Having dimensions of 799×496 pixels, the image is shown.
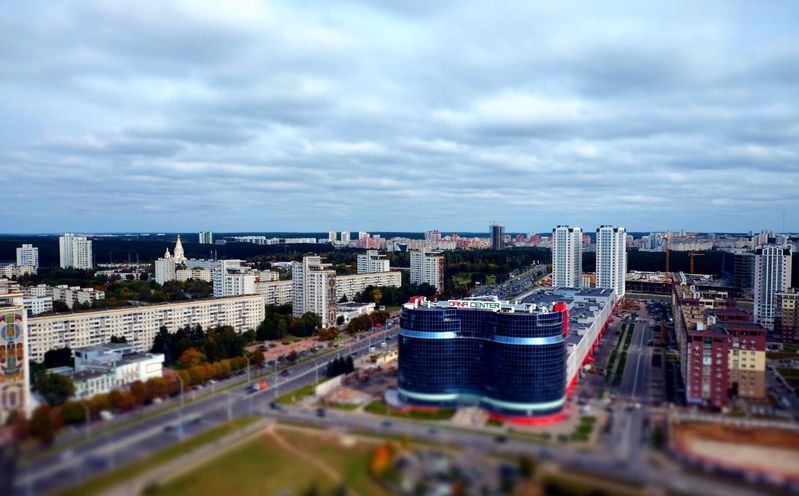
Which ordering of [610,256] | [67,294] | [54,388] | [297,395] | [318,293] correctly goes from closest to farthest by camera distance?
1. [54,388]
2. [297,395]
3. [318,293]
4. [67,294]
5. [610,256]

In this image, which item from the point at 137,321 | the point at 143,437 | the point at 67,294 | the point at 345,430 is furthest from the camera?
the point at 67,294

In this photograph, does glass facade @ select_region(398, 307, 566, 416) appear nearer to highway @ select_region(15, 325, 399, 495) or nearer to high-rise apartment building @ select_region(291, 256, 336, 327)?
highway @ select_region(15, 325, 399, 495)

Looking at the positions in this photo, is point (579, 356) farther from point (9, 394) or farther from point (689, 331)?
point (9, 394)

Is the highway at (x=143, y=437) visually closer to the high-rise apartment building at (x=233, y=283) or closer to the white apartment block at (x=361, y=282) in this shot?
the high-rise apartment building at (x=233, y=283)

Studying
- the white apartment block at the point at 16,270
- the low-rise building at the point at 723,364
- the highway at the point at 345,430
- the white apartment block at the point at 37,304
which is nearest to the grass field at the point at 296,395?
the highway at the point at 345,430

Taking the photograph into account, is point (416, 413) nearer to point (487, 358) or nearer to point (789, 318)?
point (487, 358)

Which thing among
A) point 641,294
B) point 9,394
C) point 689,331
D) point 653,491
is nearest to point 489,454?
point 653,491

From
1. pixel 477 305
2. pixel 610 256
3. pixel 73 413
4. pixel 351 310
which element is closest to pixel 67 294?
pixel 351 310
